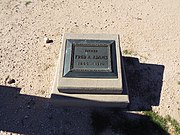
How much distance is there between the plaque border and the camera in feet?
25.5

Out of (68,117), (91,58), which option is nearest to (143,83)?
(91,58)

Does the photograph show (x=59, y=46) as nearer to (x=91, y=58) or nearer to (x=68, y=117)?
(x=91, y=58)

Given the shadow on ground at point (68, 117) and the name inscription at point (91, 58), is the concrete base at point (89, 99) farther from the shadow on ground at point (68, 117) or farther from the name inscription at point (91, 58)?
the name inscription at point (91, 58)

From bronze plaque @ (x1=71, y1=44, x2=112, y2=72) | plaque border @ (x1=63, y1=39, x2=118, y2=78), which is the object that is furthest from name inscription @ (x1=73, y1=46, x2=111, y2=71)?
plaque border @ (x1=63, y1=39, x2=118, y2=78)

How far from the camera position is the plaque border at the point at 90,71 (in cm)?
778

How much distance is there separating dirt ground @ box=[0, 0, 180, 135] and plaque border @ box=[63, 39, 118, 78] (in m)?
0.85

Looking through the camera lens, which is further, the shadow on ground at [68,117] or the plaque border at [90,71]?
the plaque border at [90,71]

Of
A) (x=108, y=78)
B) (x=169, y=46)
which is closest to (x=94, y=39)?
(x=108, y=78)

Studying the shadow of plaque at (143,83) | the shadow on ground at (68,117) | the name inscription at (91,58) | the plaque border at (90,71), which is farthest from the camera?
the shadow of plaque at (143,83)

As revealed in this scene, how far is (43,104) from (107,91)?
166cm

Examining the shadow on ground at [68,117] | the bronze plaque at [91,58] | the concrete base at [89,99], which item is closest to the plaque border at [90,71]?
the bronze plaque at [91,58]

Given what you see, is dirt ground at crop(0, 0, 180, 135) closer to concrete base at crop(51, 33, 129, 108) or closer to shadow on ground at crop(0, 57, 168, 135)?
shadow on ground at crop(0, 57, 168, 135)

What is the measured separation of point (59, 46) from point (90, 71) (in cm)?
204

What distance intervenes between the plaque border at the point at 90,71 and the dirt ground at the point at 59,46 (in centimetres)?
85
